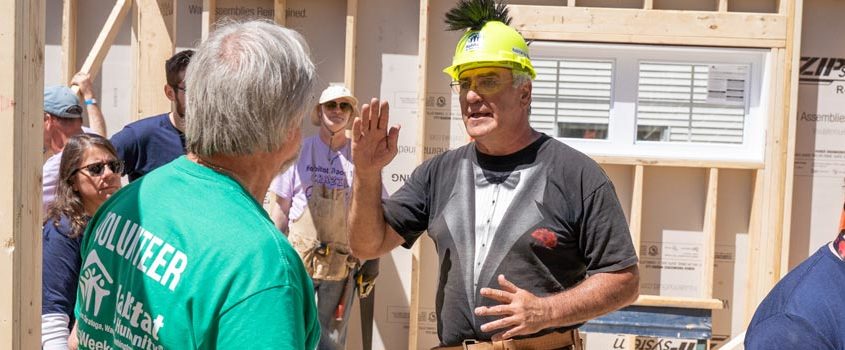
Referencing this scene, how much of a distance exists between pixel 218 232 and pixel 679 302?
509cm

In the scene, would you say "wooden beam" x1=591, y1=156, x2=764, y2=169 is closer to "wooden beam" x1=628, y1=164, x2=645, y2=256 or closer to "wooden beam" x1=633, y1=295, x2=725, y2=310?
"wooden beam" x1=628, y1=164, x2=645, y2=256

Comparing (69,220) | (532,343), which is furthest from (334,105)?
(532,343)

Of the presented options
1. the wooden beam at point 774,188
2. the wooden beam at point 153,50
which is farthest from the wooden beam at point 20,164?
the wooden beam at point 774,188

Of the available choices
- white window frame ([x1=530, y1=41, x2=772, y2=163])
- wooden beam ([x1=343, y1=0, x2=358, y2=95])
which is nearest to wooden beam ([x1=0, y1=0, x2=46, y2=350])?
wooden beam ([x1=343, y1=0, x2=358, y2=95])

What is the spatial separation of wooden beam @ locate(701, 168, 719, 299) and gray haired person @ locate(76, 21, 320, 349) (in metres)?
4.95

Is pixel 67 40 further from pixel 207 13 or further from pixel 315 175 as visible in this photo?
pixel 315 175

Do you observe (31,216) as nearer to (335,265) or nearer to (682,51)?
(335,265)

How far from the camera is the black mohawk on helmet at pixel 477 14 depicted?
134 inches

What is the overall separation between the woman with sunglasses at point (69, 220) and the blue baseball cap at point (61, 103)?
3.59ft

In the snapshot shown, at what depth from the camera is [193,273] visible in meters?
1.66

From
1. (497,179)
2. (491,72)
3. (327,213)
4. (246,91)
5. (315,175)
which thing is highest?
(491,72)

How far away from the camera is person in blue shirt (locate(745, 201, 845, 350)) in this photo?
2018mm

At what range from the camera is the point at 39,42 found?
2.20 meters

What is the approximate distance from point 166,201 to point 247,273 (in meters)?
0.25
